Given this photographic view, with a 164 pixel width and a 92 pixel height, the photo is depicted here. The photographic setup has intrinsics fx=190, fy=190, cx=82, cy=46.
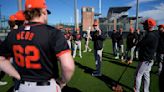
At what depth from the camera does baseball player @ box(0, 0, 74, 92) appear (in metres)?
2.27

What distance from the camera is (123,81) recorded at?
25.7ft

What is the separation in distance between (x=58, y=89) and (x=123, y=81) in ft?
18.7

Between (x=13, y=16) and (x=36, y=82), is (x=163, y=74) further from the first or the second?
(x=13, y=16)

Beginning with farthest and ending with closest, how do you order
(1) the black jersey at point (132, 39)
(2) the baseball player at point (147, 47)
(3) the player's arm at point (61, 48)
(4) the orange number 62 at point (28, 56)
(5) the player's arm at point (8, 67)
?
(1) the black jersey at point (132, 39) → (2) the baseball player at point (147, 47) → (5) the player's arm at point (8, 67) → (4) the orange number 62 at point (28, 56) → (3) the player's arm at point (61, 48)

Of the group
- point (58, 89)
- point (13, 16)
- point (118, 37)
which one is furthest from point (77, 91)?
point (118, 37)

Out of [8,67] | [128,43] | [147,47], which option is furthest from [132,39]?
[8,67]

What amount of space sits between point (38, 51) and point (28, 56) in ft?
0.52

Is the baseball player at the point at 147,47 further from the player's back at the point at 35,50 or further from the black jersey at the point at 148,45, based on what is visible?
the player's back at the point at 35,50

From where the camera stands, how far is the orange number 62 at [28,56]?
92.7 inches

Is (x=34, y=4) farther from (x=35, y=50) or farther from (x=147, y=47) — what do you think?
(x=147, y=47)

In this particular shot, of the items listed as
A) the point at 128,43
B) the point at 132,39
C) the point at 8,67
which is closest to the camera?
the point at 8,67

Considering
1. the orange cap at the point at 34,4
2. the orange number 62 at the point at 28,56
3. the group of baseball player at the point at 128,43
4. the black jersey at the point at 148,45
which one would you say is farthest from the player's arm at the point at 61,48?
the group of baseball player at the point at 128,43

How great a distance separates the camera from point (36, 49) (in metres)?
2.33

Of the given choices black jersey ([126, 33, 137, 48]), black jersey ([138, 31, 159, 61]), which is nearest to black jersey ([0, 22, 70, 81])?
black jersey ([138, 31, 159, 61])
